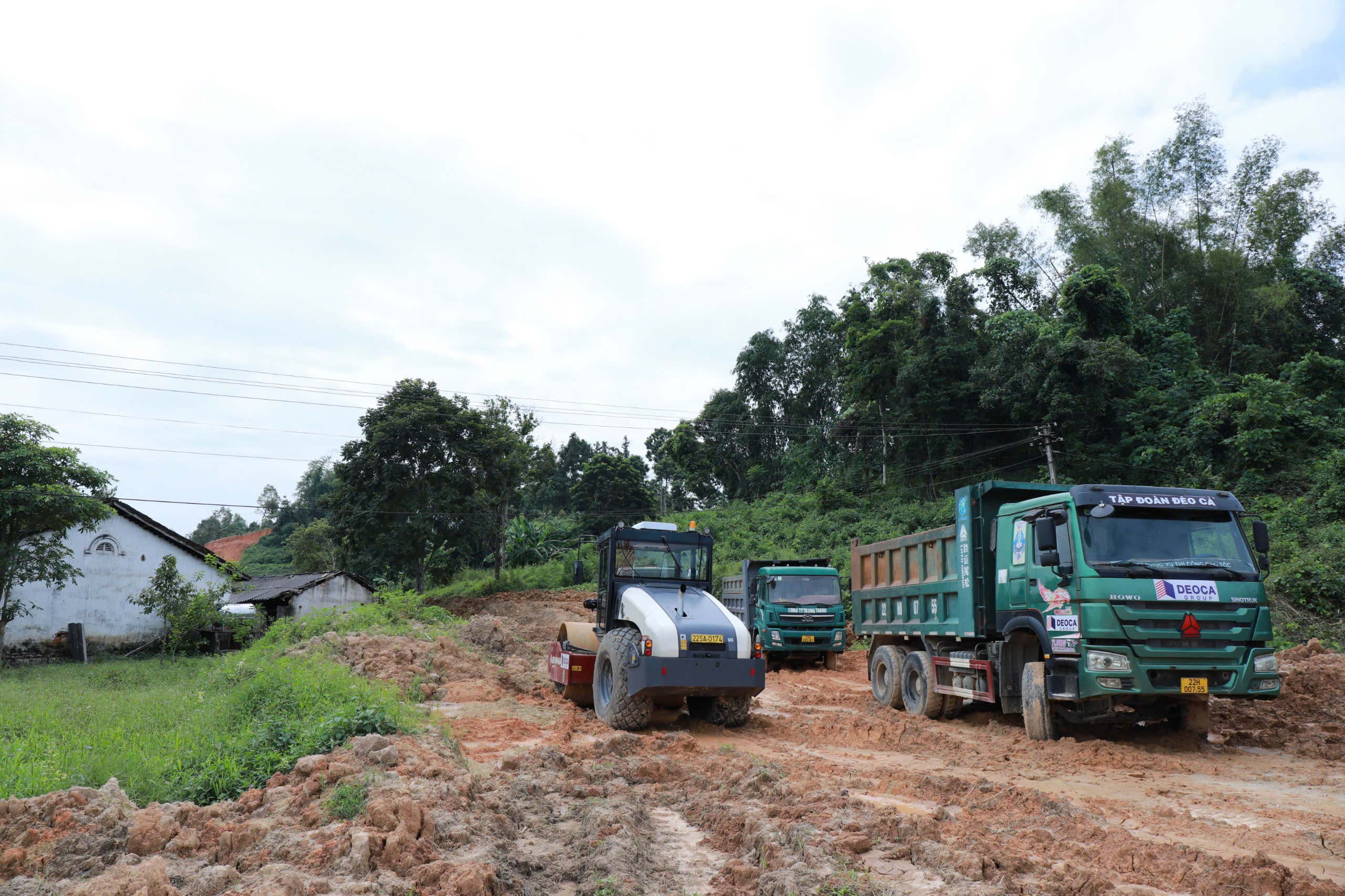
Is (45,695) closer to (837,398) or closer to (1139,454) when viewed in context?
(1139,454)

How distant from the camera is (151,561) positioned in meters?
28.0

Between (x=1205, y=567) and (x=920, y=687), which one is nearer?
(x=1205, y=567)

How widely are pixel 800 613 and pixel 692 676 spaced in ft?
29.3

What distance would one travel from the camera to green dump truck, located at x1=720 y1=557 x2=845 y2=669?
61.3ft

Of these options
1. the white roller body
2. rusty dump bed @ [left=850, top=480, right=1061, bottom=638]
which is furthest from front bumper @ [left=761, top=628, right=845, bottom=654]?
the white roller body

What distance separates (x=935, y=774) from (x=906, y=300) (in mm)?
33447

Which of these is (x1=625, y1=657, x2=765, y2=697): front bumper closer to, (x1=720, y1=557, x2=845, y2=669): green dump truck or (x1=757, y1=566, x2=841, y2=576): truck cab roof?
(x1=720, y1=557, x2=845, y2=669): green dump truck

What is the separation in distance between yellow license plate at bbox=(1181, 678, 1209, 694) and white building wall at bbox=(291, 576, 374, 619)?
105ft

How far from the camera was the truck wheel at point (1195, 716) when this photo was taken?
351 inches

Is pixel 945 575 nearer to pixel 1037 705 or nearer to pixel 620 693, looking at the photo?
pixel 1037 705

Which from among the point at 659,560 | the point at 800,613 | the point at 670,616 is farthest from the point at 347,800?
the point at 800,613

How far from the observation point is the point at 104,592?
26734 mm

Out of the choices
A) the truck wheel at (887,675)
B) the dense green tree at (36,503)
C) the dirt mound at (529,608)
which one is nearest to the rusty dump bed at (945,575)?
the truck wheel at (887,675)

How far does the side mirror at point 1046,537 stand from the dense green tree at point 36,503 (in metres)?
22.5
